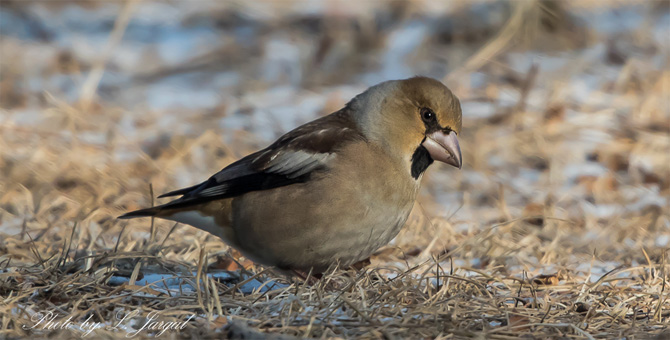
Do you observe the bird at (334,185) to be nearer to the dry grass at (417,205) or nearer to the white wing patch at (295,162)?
the white wing patch at (295,162)

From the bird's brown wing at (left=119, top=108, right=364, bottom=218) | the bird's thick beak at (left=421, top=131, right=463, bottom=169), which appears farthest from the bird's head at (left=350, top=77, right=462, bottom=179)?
the bird's brown wing at (left=119, top=108, right=364, bottom=218)

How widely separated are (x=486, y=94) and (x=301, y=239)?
16.1 ft

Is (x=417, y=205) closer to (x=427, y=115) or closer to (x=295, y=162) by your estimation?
(x=427, y=115)

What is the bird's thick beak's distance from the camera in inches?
152

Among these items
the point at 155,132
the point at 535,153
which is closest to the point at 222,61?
the point at 155,132

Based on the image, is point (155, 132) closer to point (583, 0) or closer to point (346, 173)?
point (346, 173)

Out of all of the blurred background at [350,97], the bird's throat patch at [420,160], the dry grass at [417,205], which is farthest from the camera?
the blurred background at [350,97]

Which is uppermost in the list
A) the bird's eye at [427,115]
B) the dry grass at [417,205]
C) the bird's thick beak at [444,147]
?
the bird's eye at [427,115]

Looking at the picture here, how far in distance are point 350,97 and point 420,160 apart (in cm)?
447

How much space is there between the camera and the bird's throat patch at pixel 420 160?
3834 millimetres

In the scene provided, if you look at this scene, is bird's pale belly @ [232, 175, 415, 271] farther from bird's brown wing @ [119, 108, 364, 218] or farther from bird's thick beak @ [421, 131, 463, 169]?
bird's thick beak @ [421, 131, 463, 169]

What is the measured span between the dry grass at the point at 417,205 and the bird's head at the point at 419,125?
1.78 feet

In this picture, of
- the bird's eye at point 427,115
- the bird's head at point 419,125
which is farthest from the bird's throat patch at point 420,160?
the bird's eye at point 427,115

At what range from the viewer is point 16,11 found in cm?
1087
